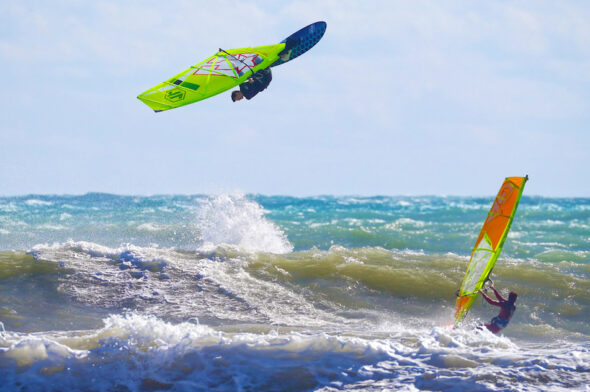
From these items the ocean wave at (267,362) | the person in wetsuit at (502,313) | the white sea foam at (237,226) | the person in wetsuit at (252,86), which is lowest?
the ocean wave at (267,362)

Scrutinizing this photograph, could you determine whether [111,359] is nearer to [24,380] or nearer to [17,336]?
[24,380]

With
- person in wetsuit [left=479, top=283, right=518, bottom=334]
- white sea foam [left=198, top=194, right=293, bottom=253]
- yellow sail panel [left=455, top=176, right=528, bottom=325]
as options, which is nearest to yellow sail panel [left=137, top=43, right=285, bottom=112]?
yellow sail panel [left=455, top=176, right=528, bottom=325]

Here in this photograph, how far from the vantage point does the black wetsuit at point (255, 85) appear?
765cm

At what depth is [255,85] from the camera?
7.65 m

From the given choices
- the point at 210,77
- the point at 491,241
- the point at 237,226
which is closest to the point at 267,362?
the point at 491,241

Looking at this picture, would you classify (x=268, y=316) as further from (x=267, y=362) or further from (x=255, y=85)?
(x=255, y=85)

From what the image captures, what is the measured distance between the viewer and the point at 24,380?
448 cm

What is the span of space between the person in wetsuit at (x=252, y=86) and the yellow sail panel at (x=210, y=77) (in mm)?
78

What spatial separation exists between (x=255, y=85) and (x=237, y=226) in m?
4.72

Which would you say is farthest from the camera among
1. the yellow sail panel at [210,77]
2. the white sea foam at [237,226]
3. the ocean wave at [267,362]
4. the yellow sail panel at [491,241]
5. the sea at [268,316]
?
the white sea foam at [237,226]

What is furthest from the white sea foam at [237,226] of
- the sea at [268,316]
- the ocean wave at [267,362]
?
the ocean wave at [267,362]

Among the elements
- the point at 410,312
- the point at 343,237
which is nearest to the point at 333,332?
the point at 410,312

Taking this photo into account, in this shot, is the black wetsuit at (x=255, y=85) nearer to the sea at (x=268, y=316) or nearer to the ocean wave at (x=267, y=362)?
the sea at (x=268, y=316)

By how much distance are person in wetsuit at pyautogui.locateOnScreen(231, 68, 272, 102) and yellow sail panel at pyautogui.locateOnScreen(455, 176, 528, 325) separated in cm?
319
